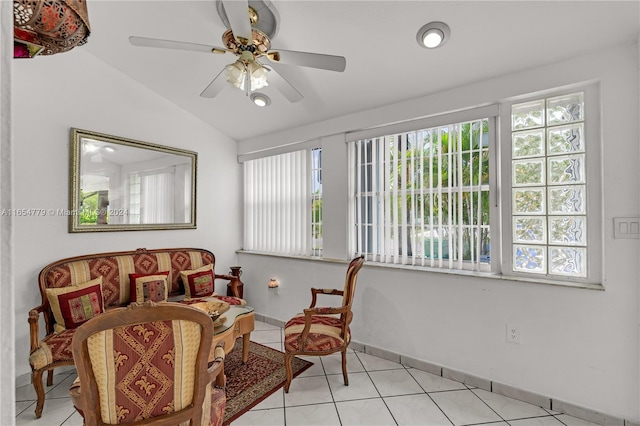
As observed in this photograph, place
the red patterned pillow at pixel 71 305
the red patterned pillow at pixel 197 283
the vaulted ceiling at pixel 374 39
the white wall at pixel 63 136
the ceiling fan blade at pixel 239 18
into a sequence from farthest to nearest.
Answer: the red patterned pillow at pixel 197 283, the white wall at pixel 63 136, the red patterned pillow at pixel 71 305, the vaulted ceiling at pixel 374 39, the ceiling fan blade at pixel 239 18

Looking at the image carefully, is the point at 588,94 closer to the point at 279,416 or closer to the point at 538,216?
the point at 538,216

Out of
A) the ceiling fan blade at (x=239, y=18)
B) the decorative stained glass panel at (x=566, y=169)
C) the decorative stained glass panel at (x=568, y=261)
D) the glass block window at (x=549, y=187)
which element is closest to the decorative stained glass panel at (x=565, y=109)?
the glass block window at (x=549, y=187)

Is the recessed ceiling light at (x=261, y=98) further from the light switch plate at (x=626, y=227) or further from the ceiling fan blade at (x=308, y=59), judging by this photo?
the light switch plate at (x=626, y=227)

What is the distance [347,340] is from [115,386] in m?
1.66

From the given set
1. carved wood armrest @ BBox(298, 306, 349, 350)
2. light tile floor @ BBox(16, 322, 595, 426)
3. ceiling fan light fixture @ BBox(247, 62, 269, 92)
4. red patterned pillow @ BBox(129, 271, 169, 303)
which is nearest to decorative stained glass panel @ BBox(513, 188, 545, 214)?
light tile floor @ BBox(16, 322, 595, 426)

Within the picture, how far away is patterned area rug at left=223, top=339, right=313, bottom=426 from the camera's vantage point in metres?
2.15

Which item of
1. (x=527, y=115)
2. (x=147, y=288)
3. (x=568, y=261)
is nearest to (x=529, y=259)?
(x=568, y=261)

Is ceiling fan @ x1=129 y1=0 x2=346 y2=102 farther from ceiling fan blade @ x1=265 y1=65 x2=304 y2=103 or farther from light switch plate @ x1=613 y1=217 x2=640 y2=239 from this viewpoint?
light switch plate @ x1=613 y1=217 x2=640 y2=239

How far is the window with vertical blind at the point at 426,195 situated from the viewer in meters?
2.50

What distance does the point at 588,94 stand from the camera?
206 cm

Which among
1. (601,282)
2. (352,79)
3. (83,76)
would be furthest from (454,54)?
(83,76)

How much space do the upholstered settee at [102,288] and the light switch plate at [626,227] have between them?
2.87 meters

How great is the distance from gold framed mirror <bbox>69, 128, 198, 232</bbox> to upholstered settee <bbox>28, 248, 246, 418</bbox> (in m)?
0.34

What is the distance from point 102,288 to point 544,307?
12.4 ft
